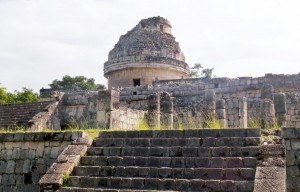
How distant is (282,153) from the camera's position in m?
7.41

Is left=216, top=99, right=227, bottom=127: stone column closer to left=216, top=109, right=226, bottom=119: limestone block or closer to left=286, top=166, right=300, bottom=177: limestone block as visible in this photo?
left=216, top=109, right=226, bottom=119: limestone block

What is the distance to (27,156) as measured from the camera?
10328mm

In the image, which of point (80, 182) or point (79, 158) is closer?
point (80, 182)

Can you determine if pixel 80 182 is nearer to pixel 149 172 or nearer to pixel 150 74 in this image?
pixel 149 172

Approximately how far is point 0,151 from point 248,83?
38.4ft

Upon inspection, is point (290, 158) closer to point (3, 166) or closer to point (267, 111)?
point (267, 111)

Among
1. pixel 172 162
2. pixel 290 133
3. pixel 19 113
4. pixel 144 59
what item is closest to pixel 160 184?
pixel 172 162

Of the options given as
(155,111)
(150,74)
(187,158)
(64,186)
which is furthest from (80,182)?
(150,74)

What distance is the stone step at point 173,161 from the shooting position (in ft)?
24.6

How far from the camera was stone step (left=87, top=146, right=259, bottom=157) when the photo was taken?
7.78m

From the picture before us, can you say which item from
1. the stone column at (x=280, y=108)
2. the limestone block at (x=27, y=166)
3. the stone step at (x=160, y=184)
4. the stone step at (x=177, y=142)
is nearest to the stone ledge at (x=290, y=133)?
the stone step at (x=177, y=142)

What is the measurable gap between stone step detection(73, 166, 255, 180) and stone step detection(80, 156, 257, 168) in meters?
0.20

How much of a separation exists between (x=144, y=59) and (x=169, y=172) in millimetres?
16671

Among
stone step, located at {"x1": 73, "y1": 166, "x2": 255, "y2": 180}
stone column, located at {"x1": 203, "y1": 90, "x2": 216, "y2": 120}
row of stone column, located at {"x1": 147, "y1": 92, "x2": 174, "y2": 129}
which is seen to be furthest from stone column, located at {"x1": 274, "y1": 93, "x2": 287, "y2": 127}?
stone step, located at {"x1": 73, "y1": 166, "x2": 255, "y2": 180}
